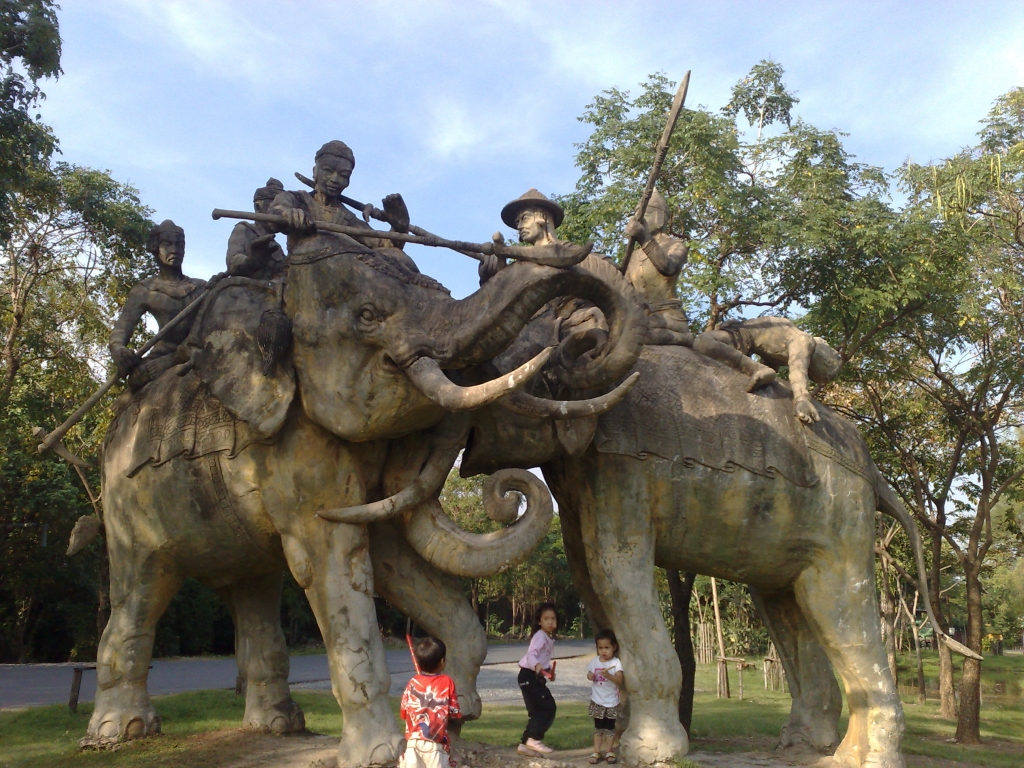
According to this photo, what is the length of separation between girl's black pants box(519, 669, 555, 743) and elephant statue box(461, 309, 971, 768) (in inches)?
23.9

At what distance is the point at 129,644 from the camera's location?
6961mm

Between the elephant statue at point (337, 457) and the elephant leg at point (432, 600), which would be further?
the elephant leg at point (432, 600)

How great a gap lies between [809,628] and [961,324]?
19.4 ft

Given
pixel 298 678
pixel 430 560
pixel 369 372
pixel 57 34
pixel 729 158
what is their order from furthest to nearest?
pixel 298 678
pixel 729 158
pixel 57 34
pixel 430 560
pixel 369 372

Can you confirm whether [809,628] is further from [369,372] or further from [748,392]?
[369,372]

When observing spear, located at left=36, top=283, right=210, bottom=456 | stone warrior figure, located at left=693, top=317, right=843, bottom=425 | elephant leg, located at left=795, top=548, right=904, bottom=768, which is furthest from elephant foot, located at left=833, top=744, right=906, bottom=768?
spear, located at left=36, top=283, right=210, bottom=456

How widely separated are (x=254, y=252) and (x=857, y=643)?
491cm

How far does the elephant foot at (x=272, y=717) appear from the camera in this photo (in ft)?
24.9

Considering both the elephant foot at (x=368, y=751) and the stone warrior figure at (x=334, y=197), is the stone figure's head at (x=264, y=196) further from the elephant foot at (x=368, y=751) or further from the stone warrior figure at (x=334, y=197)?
the elephant foot at (x=368, y=751)

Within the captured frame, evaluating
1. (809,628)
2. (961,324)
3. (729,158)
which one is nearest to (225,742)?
(809,628)

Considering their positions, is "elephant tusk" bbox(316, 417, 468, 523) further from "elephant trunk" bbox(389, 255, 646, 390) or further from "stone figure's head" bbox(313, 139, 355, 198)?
"stone figure's head" bbox(313, 139, 355, 198)

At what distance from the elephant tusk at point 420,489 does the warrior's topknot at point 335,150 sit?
2.18 meters

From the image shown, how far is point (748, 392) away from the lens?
715 centimetres

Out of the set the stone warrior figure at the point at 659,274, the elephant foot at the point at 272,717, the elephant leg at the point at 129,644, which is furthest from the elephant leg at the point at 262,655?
the stone warrior figure at the point at 659,274
